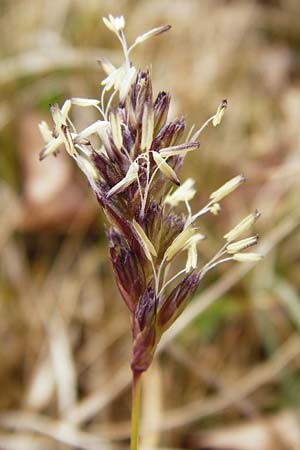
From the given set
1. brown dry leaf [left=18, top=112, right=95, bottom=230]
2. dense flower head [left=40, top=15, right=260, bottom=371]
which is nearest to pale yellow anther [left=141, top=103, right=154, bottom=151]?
dense flower head [left=40, top=15, right=260, bottom=371]

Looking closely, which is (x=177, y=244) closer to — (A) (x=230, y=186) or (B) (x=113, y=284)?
(A) (x=230, y=186)

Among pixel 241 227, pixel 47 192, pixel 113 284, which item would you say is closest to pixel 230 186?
pixel 241 227

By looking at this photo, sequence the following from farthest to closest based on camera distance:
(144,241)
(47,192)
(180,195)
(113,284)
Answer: (47,192) < (113,284) < (180,195) < (144,241)

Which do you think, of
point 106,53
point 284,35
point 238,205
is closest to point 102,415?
point 238,205

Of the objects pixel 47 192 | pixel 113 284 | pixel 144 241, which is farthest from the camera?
pixel 47 192

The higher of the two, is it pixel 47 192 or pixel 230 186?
pixel 47 192

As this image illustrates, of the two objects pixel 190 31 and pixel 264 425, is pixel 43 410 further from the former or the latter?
pixel 190 31

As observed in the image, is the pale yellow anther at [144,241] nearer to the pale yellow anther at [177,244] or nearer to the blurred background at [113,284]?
the pale yellow anther at [177,244]
